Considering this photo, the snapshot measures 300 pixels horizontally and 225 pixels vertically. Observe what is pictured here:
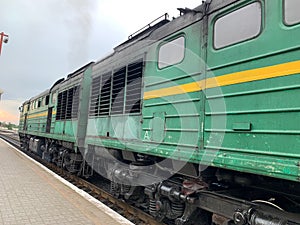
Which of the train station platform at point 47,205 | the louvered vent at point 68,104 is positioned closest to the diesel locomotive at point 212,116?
the train station platform at point 47,205

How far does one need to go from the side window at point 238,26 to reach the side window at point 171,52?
827 mm

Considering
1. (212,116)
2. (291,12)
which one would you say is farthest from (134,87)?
(291,12)

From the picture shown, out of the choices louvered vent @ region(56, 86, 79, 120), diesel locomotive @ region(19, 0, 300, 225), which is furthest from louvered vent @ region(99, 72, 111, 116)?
louvered vent @ region(56, 86, 79, 120)

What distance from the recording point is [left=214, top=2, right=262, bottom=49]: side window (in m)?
3.32

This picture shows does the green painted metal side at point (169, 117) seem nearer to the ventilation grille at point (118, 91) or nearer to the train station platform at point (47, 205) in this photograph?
the ventilation grille at point (118, 91)

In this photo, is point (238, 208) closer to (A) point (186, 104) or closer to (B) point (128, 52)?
(A) point (186, 104)

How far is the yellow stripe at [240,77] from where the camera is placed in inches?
113

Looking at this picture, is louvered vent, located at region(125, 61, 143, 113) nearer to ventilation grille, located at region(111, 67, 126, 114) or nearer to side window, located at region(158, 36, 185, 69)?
ventilation grille, located at region(111, 67, 126, 114)

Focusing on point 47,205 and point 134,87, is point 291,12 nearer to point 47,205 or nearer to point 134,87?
point 134,87

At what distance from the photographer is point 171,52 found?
4.92 m

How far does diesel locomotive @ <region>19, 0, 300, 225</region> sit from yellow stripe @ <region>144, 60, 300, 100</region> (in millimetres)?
11

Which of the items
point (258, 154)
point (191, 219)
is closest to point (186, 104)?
point (258, 154)

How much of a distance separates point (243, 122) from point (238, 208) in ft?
3.59

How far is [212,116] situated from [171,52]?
1.65m
